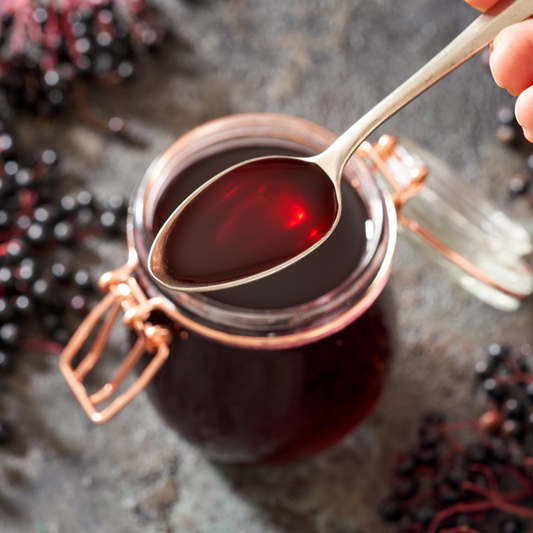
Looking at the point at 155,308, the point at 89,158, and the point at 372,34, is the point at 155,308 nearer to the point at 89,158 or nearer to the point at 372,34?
the point at 89,158

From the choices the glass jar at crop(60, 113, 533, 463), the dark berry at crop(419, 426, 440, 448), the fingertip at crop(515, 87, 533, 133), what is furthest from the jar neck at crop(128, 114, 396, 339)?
the dark berry at crop(419, 426, 440, 448)

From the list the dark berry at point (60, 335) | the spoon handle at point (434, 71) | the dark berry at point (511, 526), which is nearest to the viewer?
the spoon handle at point (434, 71)

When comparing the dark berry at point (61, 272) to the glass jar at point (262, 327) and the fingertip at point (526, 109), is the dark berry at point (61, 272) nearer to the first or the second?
the glass jar at point (262, 327)

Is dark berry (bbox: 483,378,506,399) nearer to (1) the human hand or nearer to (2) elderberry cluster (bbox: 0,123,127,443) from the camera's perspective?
(1) the human hand

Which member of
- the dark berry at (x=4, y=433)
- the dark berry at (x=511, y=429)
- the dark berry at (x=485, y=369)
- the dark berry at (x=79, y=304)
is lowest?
the dark berry at (x=4, y=433)

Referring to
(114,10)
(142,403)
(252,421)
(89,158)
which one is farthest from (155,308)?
(114,10)

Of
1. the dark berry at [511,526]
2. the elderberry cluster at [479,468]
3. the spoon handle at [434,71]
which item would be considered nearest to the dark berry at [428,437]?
the elderberry cluster at [479,468]

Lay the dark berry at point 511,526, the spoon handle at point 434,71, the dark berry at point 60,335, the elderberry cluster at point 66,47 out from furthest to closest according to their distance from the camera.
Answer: the elderberry cluster at point 66,47, the dark berry at point 60,335, the dark berry at point 511,526, the spoon handle at point 434,71

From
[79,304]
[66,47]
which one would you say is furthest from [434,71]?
[66,47]
